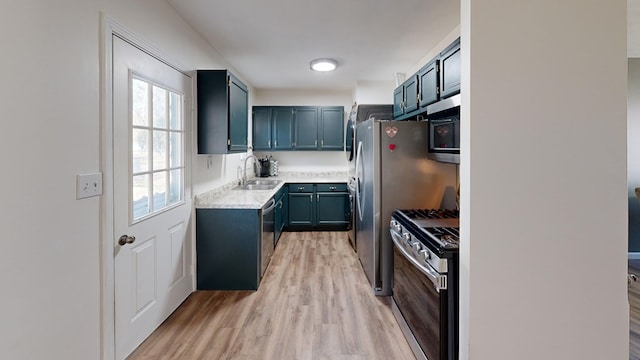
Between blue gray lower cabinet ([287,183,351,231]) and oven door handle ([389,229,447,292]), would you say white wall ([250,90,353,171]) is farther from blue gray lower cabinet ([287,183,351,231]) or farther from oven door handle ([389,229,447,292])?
oven door handle ([389,229,447,292])

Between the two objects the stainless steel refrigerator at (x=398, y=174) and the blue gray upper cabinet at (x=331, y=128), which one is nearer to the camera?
the stainless steel refrigerator at (x=398, y=174)

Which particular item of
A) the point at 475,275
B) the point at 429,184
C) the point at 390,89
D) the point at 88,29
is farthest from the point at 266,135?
the point at 475,275

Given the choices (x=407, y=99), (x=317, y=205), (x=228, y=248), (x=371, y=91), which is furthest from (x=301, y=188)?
(x=407, y=99)

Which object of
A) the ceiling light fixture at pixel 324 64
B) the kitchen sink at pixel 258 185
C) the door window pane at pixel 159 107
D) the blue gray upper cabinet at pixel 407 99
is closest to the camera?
the door window pane at pixel 159 107

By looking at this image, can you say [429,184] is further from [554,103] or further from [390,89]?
[390,89]

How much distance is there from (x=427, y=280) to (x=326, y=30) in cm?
241

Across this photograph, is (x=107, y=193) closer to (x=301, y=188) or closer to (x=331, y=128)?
(x=301, y=188)

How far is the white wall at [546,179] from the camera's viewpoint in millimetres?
A: 1354

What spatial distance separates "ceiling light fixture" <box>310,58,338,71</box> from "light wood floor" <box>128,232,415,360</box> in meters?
2.57

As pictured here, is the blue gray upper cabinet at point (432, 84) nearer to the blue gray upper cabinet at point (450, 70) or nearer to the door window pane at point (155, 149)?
the blue gray upper cabinet at point (450, 70)

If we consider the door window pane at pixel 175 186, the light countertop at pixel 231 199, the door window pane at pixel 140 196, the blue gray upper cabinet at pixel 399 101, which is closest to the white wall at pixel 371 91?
the blue gray upper cabinet at pixel 399 101

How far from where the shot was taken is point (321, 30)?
3.02 metres

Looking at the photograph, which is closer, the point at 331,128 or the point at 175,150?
the point at 175,150

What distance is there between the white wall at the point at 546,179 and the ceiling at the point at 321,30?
4.63ft
